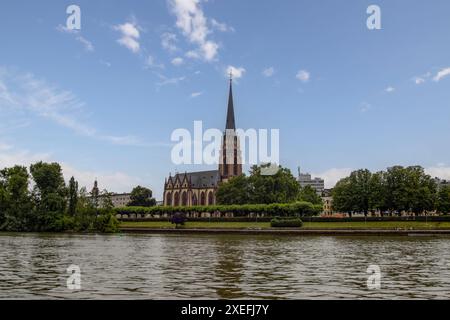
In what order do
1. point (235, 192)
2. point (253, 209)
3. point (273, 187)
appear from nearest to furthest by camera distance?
point (253, 209), point (273, 187), point (235, 192)

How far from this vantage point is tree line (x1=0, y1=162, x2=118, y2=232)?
104 metres

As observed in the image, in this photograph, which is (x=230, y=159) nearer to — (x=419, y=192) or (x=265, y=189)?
(x=265, y=189)

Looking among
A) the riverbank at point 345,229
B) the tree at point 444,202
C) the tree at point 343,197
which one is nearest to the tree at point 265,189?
the tree at point 343,197

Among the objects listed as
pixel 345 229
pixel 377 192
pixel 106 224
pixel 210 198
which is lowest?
pixel 345 229

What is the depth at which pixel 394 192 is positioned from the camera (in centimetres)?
10938

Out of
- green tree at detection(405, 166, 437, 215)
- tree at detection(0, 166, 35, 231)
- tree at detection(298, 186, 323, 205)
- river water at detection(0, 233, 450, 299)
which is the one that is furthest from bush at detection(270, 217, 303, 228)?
river water at detection(0, 233, 450, 299)

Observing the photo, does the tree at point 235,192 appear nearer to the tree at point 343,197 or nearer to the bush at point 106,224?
the tree at point 343,197

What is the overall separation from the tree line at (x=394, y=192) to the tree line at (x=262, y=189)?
1998 centimetres

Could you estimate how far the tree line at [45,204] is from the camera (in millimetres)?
104250

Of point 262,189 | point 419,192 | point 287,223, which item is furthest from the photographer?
point 262,189

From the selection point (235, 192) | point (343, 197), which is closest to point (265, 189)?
point (235, 192)

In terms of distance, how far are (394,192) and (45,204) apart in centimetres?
7641

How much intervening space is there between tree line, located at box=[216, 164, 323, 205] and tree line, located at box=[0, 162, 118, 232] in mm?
46071
